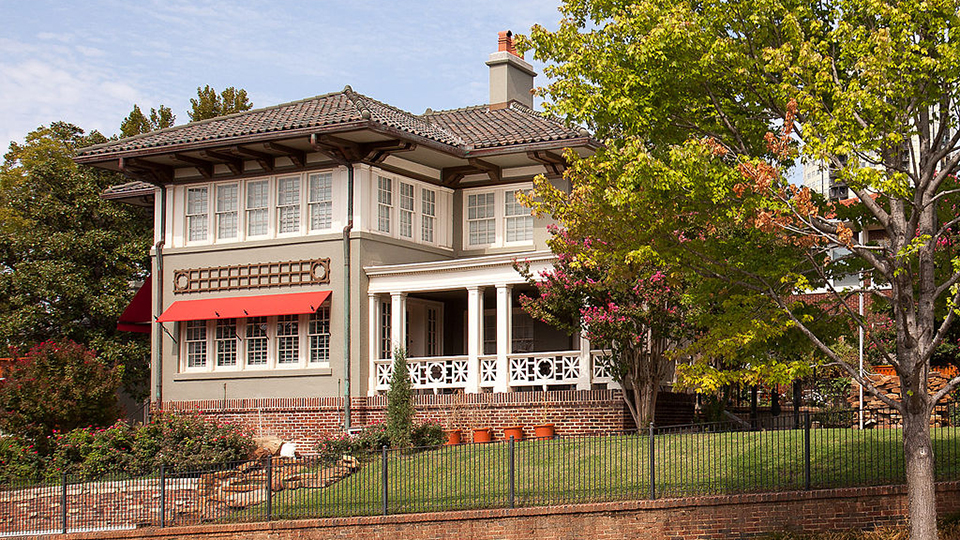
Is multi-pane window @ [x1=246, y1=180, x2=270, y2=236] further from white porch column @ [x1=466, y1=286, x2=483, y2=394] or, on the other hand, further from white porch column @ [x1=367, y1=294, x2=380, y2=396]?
white porch column @ [x1=466, y1=286, x2=483, y2=394]

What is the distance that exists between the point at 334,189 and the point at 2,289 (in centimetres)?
1190

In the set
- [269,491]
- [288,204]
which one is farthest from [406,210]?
[269,491]

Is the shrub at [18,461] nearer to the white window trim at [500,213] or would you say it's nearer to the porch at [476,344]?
the porch at [476,344]

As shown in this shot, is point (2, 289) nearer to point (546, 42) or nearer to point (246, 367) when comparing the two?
point (246, 367)

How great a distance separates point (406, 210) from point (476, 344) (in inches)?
163

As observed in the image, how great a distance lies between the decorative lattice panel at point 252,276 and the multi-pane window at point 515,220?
4597mm

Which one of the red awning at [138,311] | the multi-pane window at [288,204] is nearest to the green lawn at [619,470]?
the multi-pane window at [288,204]

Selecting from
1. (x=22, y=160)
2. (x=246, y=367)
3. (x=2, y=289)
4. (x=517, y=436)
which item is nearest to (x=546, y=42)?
(x=517, y=436)

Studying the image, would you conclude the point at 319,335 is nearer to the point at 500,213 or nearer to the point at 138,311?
the point at 500,213

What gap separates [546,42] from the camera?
55.3 ft

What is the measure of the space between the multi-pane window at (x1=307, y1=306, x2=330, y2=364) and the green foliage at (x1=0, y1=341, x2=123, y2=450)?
4.74 m

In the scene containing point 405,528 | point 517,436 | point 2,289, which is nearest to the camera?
point 405,528

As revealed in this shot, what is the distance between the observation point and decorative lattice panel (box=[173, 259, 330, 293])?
27.5 metres

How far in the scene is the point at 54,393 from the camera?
2695 cm
